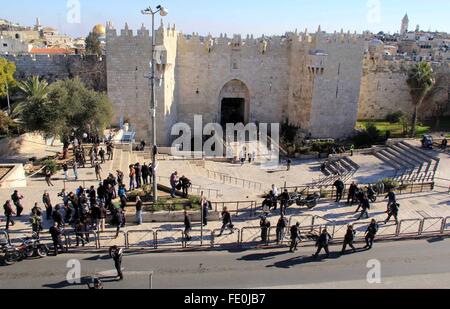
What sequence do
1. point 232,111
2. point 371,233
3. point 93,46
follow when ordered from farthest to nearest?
point 93,46
point 232,111
point 371,233

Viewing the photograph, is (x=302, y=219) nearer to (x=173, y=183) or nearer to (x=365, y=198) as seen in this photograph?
(x=365, y=198)

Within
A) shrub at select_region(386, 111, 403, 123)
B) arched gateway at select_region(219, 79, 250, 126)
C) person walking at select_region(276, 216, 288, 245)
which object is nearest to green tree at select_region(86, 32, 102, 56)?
arched gateway at select_region(219, 79, 250, 126)

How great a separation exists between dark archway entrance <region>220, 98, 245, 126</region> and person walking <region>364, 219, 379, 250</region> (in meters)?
21.7

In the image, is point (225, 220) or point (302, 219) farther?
point (302, 219)

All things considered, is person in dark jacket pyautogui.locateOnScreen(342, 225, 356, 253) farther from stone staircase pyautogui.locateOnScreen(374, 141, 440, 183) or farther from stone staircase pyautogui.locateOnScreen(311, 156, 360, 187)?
stone staircase pyautogui.locateOnScreen(311, 156, 360, 187)

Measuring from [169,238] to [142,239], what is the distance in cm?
78

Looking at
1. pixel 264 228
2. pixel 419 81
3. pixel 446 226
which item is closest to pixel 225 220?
pixel 264 228

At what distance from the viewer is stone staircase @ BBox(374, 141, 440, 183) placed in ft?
64.9

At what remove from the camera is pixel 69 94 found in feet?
68.5

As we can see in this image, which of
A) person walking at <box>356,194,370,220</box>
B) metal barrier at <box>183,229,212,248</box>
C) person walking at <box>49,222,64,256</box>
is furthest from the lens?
person walking at <box>356,194,370,220</box>

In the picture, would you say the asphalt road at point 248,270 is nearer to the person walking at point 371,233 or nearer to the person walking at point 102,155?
the person walking at point 371,233

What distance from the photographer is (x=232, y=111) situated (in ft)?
111
